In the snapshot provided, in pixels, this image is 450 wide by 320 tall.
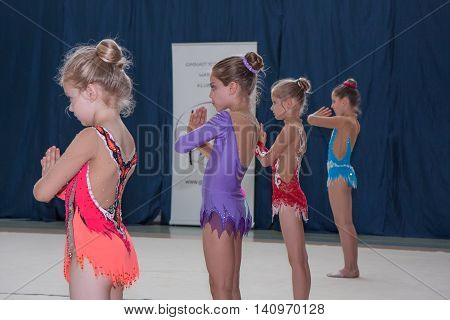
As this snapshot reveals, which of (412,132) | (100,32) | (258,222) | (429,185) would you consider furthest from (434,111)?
(100,32)

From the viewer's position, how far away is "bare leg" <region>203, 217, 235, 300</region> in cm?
300

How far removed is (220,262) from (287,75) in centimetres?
588

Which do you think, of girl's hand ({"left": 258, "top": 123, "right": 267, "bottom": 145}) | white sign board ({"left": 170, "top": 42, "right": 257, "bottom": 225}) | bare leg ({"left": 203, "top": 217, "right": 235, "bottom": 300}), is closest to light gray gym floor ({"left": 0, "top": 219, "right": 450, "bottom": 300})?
white sign board ({"left": 170, "top": 42, "right": 257, "bottom": 225})

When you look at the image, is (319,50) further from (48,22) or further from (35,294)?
(35,294)

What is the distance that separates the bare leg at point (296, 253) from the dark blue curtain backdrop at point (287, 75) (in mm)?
4557

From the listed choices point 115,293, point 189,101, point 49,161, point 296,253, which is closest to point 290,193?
point 296,253

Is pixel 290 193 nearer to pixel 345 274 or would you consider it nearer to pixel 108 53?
pixel 345 274

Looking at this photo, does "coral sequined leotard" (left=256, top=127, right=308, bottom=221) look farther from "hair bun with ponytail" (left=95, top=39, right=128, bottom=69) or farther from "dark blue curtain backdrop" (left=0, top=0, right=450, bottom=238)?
"dark blue curtain backdrop" (left=0, top=0, right=450, bottom=238)

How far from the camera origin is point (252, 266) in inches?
229

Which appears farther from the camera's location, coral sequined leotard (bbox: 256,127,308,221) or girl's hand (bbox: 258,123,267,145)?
coral sequined leotard (bbox: 256,127,308,221)

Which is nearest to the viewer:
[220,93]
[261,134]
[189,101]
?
[220,93]

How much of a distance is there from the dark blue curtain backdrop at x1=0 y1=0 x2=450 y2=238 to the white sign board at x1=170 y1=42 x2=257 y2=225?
15 centimetres

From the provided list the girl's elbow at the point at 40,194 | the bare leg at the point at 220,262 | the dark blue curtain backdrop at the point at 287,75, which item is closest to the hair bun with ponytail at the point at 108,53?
the girl's elbow at the point at 40,194

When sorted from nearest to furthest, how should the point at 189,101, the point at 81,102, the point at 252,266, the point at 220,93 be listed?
the point at 81,102 < the point at 220,93 < the point at 252,266 < the point at 189,101
